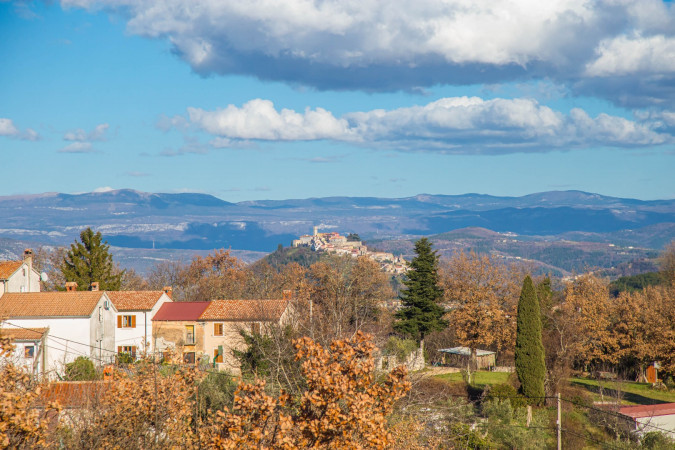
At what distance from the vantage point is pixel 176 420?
1308 cm

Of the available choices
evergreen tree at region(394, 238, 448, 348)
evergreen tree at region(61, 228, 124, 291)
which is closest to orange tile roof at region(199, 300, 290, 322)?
evergreen tree at region(394, 238, 448, 348)

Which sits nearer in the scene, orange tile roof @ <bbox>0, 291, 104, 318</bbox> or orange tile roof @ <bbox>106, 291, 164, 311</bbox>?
orange tile roof @ <bbox>0, 291, 104, 318</bbox>

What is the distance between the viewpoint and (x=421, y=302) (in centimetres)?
5494

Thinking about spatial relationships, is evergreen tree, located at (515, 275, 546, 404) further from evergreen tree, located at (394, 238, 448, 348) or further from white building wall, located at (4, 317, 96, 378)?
white building wall, located at (4, 317, 96, 378)

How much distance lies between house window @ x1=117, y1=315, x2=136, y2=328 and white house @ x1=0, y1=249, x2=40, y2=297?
26.1 feet

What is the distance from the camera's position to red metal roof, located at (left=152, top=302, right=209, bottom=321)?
52.3 metres

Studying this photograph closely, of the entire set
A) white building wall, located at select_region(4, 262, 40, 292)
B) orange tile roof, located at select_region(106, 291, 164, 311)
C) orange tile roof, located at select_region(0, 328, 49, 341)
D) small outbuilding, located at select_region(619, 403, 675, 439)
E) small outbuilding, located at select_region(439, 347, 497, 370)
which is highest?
white building wall, located at select_region(4, 262, 40, 292)

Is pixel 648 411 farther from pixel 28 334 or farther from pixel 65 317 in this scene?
pixel 65 317

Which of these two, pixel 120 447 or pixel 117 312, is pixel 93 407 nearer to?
pixel 120 447

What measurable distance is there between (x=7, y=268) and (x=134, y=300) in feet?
31.5

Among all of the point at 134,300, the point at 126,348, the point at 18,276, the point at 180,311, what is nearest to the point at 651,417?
the point at 180,311

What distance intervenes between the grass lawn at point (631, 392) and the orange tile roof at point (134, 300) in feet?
109

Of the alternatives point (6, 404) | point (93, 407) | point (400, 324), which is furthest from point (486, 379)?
point (6, 404)

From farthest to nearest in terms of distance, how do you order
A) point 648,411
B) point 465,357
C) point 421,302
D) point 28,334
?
point 465,357 < point 421,302 < point 28,334 < point 648,411
